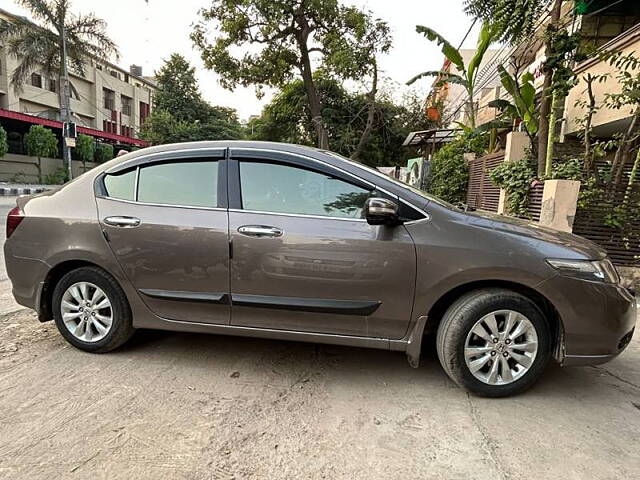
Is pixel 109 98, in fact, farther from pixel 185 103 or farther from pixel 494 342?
pixel 494 342

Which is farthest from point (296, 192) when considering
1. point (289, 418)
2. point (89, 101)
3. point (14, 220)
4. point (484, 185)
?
point (89, 101)

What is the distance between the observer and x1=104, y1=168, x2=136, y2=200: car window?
3191 mm

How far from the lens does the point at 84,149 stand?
89.6 ft

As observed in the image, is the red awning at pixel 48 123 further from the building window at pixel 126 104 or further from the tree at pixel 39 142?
the building window at pixel 126 104

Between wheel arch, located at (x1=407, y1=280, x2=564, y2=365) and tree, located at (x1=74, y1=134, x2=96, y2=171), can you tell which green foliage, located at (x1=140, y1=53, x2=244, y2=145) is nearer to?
tree, located at (x1=74, y1=134, x2=96, y2=171)

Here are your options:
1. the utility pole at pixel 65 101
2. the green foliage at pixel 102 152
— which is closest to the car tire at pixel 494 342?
the utility pole at pixel 65 101

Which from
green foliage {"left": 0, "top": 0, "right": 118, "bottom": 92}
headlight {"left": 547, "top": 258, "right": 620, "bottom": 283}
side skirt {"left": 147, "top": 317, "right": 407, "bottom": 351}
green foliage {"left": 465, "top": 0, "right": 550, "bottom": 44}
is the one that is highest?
green foliage {"left": 0, "top": 0, "right": 118, "bottom": 92}

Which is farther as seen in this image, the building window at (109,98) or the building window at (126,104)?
the building window at (126,104)

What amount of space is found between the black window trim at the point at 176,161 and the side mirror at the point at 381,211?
1.03 metres

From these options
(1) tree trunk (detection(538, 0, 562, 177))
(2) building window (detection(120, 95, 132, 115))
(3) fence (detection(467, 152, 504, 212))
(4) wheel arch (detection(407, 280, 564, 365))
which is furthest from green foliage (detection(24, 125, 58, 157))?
(4) wheel arch (detection(407, 280, 564, 365))

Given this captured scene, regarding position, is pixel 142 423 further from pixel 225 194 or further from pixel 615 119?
pixel 615 119

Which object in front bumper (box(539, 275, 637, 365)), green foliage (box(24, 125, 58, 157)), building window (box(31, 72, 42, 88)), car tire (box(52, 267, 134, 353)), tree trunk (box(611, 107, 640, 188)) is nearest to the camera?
front bumper (box(539, 275, 637, 365))

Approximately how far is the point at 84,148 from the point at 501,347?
3049 cm

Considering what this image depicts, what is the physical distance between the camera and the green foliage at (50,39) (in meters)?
22.4
